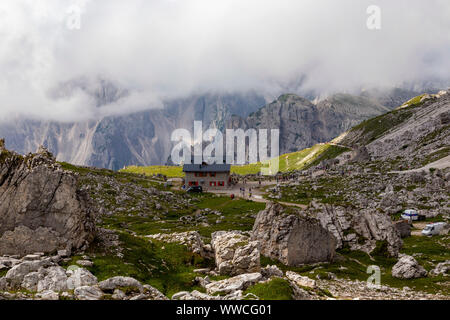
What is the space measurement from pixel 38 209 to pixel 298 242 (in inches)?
1232

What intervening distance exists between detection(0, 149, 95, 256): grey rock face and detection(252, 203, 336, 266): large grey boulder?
73.0ft

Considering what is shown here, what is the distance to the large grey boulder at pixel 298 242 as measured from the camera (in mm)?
39319

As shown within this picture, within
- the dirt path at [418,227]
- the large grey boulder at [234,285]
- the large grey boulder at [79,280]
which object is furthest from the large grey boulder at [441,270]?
the large grey boulder at [79,280]

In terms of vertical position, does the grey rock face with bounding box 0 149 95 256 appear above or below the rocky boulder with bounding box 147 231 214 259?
above

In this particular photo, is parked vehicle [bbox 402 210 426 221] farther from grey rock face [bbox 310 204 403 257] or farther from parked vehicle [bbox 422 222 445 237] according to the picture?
grey rock face [bbox 310 204 403 257]

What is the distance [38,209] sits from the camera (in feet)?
95.0

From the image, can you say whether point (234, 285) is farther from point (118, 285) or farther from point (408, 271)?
point (408, 271)

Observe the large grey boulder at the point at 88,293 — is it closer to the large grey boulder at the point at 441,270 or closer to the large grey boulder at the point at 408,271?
the large grey boulder at the point at 408,271

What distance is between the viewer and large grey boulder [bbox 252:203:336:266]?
39.3 metres

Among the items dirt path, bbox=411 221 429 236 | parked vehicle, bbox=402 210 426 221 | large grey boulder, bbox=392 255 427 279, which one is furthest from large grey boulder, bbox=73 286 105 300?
parked vehicle, bbox=402 210 426 221

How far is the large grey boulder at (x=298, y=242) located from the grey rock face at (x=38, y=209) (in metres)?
22.2

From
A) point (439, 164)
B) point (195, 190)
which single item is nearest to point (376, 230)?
point (195, 190)
